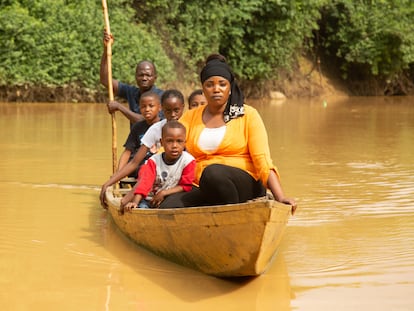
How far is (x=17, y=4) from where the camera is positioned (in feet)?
58.9

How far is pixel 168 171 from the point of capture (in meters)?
5.07

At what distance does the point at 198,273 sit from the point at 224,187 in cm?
53

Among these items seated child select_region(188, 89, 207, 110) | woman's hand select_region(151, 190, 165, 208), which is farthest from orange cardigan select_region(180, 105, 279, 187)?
seated child select_region(188, 89, 207, 110)

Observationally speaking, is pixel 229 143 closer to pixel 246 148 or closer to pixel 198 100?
pixel 246 148

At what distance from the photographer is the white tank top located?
4770mm

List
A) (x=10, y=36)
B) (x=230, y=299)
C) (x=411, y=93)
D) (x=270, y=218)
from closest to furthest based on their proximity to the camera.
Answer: (x=270, y=218), (x=230, y=299), (x=10, y=36), (x=411, y=93)

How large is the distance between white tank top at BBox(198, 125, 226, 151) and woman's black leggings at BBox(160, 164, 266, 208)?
274 mm

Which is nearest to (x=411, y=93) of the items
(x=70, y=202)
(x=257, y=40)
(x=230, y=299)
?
(x=257, y=40)

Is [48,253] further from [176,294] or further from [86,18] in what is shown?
[86,18]

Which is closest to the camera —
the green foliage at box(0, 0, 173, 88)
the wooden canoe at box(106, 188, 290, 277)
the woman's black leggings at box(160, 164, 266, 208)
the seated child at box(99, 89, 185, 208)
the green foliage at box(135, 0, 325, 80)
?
the wooden canoe at box(106, 188, 290, 277)

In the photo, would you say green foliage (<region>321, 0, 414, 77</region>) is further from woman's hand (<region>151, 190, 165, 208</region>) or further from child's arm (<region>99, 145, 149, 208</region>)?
woman's hand (<region>151, 190, 165, 208</region>)

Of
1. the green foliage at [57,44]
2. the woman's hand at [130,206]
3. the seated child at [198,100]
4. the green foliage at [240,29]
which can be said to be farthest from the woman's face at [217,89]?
the green foliage at [240,29]

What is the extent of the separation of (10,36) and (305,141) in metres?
8.70

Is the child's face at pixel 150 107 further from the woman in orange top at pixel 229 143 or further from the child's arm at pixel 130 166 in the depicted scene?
the woman in orange top at pixel 229 143
